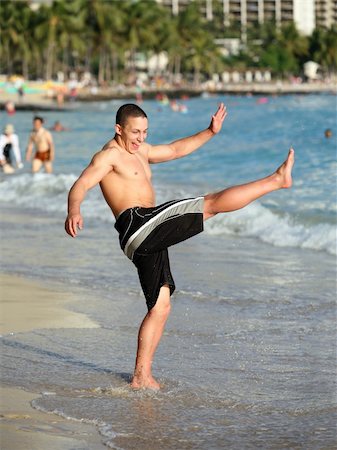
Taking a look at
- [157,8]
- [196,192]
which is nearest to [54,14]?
[157,8]

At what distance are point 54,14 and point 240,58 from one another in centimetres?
8403

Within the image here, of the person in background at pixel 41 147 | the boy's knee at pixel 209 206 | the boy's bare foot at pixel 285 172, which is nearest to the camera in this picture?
the boy's bare foot at pixel 285 172

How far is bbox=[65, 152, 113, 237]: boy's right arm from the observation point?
5.51 m

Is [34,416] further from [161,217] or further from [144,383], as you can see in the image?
[161,217]

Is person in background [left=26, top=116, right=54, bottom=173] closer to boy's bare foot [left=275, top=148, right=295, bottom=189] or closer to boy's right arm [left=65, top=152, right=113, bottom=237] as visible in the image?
boy's right arm [left=65, top=152, right=113, bottom=237]

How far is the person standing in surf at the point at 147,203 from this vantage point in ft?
19.1

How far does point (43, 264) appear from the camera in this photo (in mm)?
10805

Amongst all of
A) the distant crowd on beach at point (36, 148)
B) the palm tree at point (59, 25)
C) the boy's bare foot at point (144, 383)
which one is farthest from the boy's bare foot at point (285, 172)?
the palm tree at point (59, 25)

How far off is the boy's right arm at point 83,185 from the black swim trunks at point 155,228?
233 mm

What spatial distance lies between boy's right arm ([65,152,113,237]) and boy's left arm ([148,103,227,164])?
318mm

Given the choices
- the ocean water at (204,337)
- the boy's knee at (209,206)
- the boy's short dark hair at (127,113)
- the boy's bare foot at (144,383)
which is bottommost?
the ocean water at (204,337)

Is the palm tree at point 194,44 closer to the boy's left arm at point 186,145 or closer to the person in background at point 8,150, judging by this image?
the person in background at point 8,150

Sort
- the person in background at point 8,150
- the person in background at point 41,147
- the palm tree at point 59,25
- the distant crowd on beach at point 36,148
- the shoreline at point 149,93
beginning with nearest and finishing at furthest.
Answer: the distant crowd on beach at point 36,148 → the person in background at point 41,147 → the person in background at point 8,150 → the shoreline at point 149,93 → the palm tree at point 59,25

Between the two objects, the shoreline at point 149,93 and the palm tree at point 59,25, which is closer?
the shoreline at point 149,93
